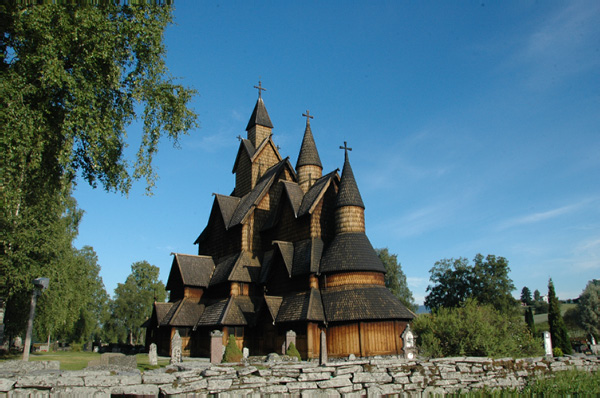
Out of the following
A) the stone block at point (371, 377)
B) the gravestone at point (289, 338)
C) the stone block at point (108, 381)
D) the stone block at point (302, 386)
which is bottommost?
the stone block at point (302, 386)

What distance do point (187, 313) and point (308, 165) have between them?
44.5 ft

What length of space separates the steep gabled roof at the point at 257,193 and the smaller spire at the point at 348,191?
613 cm

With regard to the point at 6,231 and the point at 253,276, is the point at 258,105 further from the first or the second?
the point at 6,231

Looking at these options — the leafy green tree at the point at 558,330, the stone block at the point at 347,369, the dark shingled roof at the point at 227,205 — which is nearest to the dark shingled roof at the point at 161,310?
the dark shingled roof at the point at 227,205

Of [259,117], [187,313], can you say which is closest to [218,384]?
[187,313]

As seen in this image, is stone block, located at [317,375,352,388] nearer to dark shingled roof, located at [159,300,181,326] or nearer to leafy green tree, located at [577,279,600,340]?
dark shingled roof, located at [159,300,181,326]

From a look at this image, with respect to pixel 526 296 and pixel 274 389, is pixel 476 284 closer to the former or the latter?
pixel 274 389

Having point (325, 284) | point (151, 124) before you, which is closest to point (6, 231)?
point (151, 124)

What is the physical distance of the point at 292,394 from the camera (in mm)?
10195

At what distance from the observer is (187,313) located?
29.5m

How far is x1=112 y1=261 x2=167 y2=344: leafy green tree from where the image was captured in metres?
64.3

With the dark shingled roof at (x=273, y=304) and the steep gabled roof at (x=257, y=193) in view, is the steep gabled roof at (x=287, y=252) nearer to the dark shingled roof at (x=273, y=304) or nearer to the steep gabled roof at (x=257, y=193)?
the dark shingled roof at (x=273, y=304)

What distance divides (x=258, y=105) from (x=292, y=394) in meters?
31.4

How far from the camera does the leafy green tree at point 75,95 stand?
12852 millimetres
